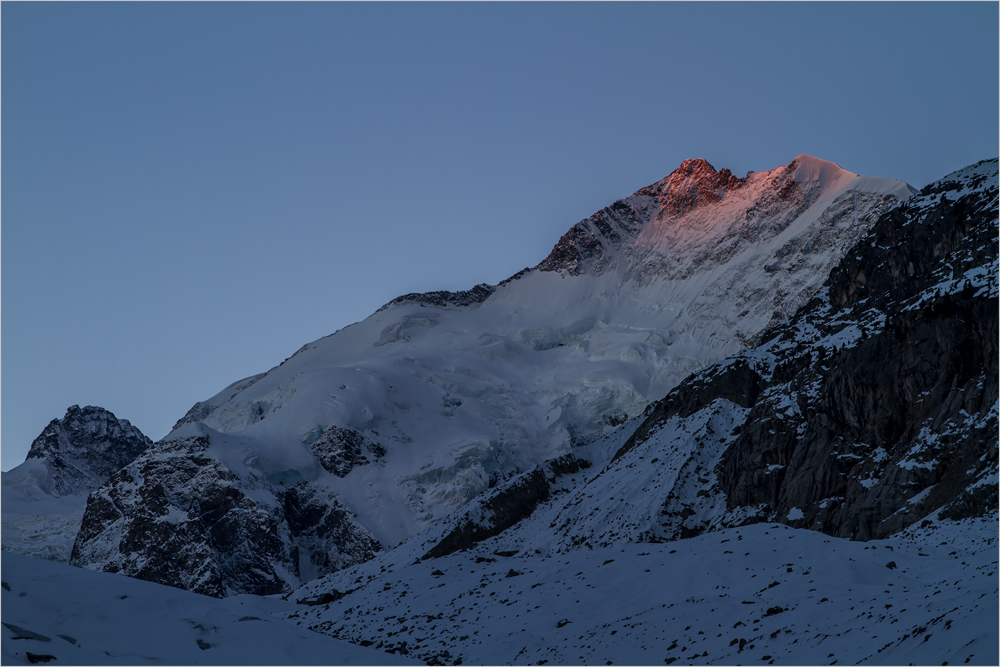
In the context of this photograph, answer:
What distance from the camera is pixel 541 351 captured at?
160 m

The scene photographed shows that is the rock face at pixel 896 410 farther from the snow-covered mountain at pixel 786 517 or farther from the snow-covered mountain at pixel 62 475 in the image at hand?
the snow-covered mountain at pixel 62 475

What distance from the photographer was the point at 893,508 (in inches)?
1582

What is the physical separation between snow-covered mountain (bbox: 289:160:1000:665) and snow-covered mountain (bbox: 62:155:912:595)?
40374 mm

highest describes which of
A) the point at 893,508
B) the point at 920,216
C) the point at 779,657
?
the point at 920,216

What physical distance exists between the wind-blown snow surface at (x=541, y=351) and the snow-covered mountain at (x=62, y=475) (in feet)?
56.4

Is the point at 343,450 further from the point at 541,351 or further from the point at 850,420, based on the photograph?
the point at 850,420

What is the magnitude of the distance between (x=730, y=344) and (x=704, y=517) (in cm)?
9244

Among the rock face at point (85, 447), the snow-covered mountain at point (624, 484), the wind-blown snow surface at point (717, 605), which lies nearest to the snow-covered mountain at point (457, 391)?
the snow-covered mountain at point (624, 484)

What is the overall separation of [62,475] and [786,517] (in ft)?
471

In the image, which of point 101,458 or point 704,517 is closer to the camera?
point 704,517

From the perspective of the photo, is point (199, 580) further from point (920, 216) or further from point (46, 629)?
point (46, 629)

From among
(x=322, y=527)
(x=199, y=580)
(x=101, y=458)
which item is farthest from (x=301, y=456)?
(x=101, y=458)

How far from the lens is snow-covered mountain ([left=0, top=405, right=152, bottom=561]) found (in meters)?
125

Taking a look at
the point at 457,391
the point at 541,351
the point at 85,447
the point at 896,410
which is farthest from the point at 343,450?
the point at 896,410
